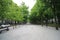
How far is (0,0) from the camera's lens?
24.3 m

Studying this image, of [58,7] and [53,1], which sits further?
[58,7]

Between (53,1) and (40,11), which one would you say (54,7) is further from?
(40,11)

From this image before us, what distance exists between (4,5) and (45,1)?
1362 centimetres

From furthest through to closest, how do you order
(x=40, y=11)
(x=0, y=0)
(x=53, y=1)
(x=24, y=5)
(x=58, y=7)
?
(x=24, y=5)
(x=40, y=11)
(x=58, y=7)
(x=53, y=1)
(x=0, y=0)

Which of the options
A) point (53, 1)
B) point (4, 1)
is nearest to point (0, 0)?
point (4, 1)

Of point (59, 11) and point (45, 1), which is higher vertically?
point (45, 1)

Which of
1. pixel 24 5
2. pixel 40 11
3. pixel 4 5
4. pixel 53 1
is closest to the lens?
pixel 4 5

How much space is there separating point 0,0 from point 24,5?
316 feet

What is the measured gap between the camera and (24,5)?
4739 inches

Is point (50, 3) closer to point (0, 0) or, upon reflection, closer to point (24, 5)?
point (0, 0)

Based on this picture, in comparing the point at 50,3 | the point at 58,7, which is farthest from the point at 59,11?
the point at 50,3

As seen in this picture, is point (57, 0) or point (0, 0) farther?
point (57, 0)

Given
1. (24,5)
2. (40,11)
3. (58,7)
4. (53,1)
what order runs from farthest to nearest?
(24,5), (40,11), (58,7), (53,1)

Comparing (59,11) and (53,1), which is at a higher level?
(53,1)
